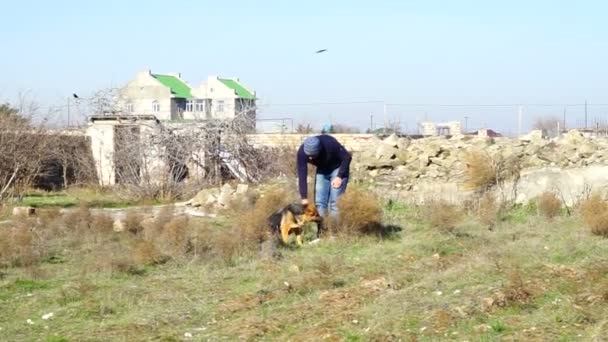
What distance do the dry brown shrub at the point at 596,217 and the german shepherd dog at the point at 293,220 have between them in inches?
131

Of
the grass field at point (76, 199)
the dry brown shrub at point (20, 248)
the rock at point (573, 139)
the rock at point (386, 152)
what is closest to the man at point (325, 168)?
the dry brown shrub at point (20, 248)

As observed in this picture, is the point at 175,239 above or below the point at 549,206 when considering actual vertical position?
below

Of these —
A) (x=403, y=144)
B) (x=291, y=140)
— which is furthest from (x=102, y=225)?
(x=291, y=140)

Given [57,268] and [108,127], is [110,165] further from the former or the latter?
[57,268]

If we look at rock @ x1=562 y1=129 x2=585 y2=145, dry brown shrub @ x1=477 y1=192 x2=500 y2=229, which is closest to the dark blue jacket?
dry brown shrub @ x1=477 y1=192 x2=500 y2=229

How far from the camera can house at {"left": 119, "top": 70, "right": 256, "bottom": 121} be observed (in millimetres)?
26156

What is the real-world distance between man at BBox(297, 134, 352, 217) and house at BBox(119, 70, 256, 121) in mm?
13568

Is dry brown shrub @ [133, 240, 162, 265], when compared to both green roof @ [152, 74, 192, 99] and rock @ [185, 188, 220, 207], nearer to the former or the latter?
rock @ [185, 188, 220, 207]

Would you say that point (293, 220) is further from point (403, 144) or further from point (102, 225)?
point (403, 144)

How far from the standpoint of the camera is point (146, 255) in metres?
9.84

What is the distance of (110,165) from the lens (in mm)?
24984

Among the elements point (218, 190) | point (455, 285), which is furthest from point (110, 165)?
point (455, 285)

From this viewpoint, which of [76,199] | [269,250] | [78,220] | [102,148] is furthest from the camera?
[102,148]

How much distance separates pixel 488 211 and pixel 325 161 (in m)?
2.99
